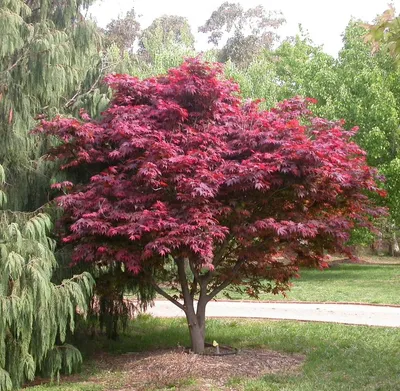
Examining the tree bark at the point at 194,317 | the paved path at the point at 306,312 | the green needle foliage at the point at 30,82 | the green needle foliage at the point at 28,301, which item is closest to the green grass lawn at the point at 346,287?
the paved path at the point at 306,312

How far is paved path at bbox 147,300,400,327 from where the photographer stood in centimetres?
1230

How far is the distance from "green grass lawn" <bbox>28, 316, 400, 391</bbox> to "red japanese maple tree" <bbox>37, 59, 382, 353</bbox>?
133 cm

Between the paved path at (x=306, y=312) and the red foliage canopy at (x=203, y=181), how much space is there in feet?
12.1

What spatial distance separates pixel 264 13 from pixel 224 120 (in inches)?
1376

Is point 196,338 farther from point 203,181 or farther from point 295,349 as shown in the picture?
point 203,181

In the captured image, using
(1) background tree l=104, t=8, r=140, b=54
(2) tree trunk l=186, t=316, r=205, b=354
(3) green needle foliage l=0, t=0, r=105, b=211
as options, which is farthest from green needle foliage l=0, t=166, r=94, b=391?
(1) background tree l=104, t=8, r=140, b=54

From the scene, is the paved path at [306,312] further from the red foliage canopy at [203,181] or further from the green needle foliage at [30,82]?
the green needle foliage at [30,82]

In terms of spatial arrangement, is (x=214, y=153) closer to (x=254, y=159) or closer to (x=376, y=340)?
(x=254, y=159)

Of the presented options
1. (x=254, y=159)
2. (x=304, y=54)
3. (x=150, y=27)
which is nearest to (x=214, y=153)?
(x=254, y=159)

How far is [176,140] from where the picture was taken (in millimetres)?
8180

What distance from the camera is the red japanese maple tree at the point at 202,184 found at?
7.56 metres

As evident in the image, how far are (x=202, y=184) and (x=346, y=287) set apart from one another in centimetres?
1208

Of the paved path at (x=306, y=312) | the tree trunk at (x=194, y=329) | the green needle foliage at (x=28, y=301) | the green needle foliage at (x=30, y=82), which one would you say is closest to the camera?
the green needle foliage at (x=28, y=301)

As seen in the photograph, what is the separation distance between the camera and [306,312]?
13484mm
